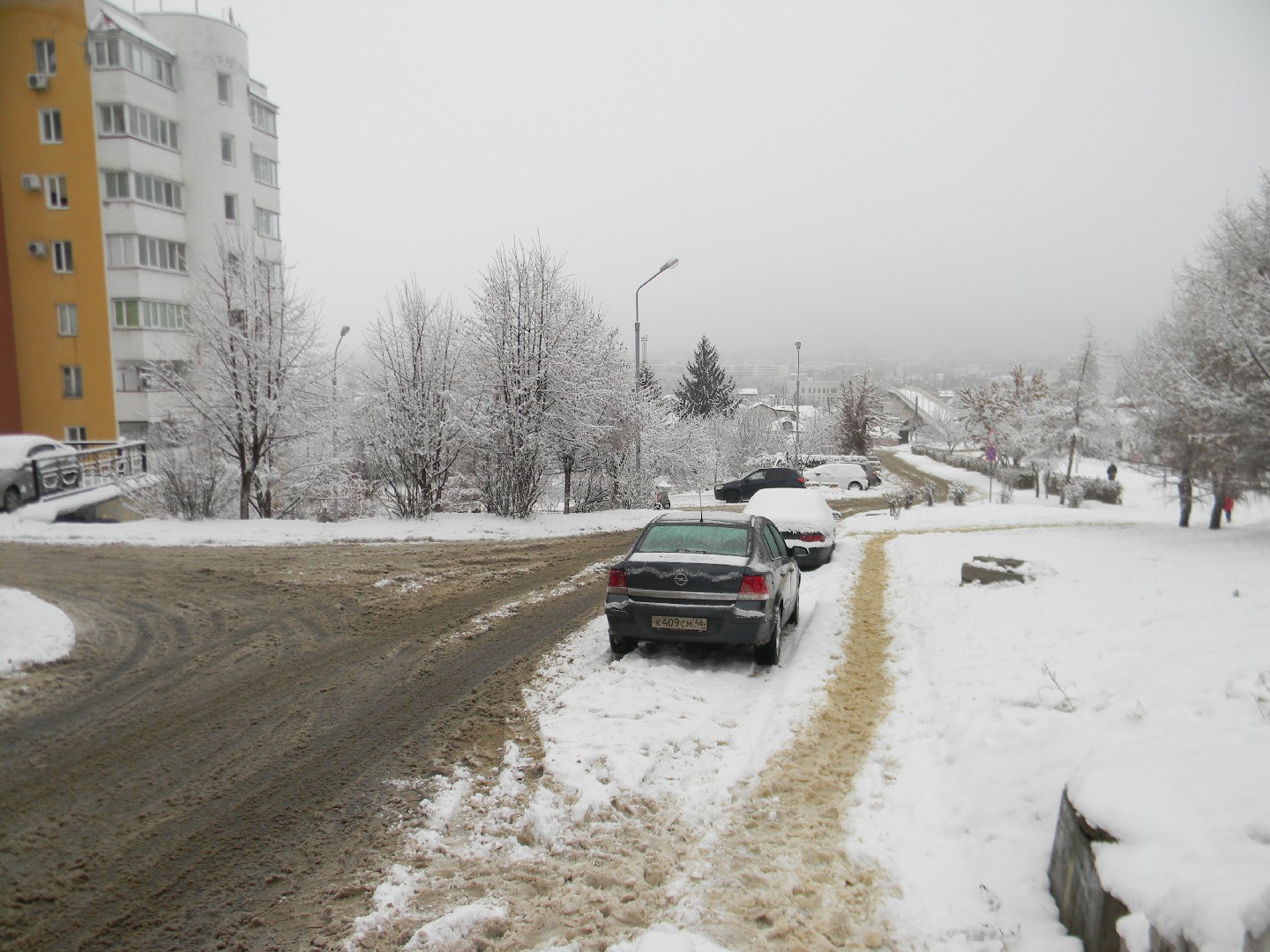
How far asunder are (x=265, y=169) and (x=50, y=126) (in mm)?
8920

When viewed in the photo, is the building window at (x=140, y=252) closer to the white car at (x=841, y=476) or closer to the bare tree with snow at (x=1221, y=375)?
the white car at (x=841, y=476)

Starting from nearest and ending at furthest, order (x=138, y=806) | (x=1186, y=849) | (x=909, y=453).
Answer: (x=1186, y=849) → (x=138, y=806) → (x=909, y=453)

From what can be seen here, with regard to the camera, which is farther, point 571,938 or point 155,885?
point 155,885

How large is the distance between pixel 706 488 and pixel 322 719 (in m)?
44.7

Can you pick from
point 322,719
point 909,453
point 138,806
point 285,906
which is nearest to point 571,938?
point 285,906

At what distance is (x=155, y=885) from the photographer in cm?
400

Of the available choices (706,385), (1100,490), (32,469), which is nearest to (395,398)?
(32,469)

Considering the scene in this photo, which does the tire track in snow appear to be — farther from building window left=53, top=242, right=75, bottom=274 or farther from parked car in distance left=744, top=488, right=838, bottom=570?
building window left=53, top=242, right=75, bottom=274

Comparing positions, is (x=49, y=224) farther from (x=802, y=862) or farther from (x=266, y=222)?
(x=802, y=862)

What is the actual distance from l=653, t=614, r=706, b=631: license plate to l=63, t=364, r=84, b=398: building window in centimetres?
3341

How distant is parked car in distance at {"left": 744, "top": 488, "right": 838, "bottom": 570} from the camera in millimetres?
14625

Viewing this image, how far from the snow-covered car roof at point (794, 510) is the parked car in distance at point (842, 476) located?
28.9 m

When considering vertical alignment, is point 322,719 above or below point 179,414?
below

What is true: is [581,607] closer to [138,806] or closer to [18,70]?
[138,806]
